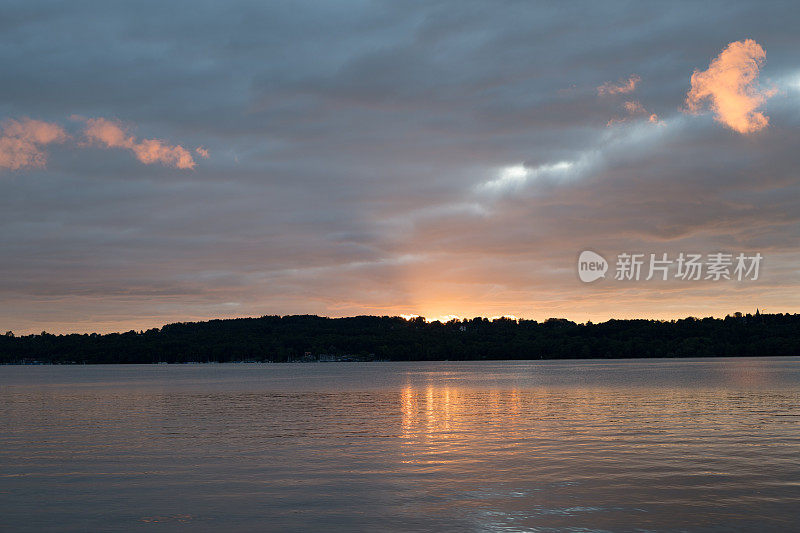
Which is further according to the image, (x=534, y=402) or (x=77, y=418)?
(x=534, y=402)

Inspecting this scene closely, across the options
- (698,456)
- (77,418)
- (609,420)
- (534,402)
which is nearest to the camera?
(698,456)

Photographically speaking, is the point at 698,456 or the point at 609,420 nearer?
the point at 698,456

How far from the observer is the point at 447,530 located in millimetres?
21047

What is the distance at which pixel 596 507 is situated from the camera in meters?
23.9

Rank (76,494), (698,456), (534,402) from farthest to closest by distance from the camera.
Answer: (534,402) < (698,456) < (76,494)

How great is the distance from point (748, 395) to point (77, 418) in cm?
6884

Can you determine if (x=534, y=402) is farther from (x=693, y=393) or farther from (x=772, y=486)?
(x=772, y=486)

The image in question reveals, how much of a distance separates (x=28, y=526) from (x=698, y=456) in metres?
29.1

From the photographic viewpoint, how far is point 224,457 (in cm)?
3625

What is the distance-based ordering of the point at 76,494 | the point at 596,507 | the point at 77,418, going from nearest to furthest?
the point at 596,507
the point at 76,494
the point at 77,418

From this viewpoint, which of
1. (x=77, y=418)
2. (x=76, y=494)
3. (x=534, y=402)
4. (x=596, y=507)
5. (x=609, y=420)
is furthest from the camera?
(x=534, y=402)

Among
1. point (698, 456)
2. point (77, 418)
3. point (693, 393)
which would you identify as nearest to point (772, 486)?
point (698, 456)

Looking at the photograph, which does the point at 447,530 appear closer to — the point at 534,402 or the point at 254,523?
the point at 254,523

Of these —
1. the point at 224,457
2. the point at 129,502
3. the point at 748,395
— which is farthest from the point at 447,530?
the point at 748,395
